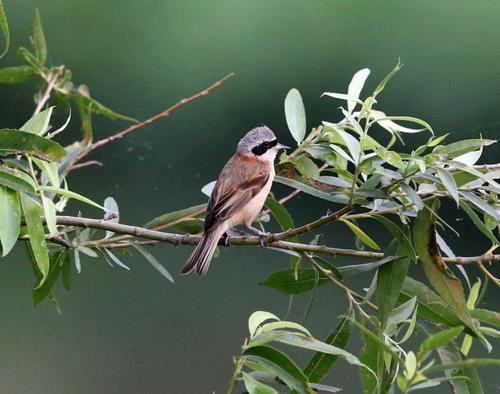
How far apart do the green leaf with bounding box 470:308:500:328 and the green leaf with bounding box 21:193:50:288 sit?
33.2 inches

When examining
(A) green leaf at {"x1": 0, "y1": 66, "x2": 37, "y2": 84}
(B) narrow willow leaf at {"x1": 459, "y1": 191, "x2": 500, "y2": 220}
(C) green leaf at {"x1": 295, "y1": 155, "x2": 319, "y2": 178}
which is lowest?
(C) green leaf at {"x1": 295, "y1": 155, "x2": 319, "y2": 178}

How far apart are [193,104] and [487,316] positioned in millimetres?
3208

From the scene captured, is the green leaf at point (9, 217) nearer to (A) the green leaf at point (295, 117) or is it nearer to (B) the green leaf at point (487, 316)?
(A) the green leaf at point (295, 117)

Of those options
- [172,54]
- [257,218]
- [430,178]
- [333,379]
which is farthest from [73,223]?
[172,54]

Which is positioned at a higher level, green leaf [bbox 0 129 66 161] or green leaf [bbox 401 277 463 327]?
green leaf [bbox 0 129 66 161]

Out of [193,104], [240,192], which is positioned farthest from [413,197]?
[193,104]

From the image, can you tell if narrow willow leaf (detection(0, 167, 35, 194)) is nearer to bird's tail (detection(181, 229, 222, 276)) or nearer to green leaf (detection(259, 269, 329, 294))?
green leaf (detection(259, 269, 329, 294))

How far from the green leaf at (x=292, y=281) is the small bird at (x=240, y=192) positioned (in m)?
0.23

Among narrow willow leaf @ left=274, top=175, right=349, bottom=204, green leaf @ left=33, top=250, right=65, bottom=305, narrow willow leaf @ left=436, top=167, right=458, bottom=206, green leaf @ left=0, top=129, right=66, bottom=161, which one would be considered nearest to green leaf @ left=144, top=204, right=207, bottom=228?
green leaf @ left=33, top=250, right=65, bottom=305

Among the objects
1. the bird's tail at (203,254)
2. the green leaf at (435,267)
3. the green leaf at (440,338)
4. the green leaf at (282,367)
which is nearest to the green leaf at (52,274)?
the bird's tail at (203,254)

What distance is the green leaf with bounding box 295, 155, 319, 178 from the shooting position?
1.92 metres

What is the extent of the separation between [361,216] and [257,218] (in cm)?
85

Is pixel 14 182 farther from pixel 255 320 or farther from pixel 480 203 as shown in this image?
pixel 480 203

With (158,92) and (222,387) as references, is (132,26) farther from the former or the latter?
(222,387)
